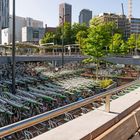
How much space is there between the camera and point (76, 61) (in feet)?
179

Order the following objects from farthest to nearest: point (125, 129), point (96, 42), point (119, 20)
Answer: point (119, 20) → point (96, 42) → point (125, 129)

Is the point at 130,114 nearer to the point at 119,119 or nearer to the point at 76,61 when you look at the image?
the point at 119,119

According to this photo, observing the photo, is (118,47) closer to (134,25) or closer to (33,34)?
(33,34)

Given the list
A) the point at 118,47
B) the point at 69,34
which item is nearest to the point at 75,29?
the point at 69,34

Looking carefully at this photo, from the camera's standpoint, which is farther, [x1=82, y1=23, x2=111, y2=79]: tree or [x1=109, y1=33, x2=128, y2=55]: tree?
[x1=109, y1=33, x2=128, y2=55]: tree

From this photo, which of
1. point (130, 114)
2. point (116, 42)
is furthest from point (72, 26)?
point (130, 114)

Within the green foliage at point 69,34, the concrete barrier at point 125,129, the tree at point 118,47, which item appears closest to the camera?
the concrete barrier at point 125,129

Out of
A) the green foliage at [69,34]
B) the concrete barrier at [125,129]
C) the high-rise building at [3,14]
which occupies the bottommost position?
the concrete barrier at [125,129]

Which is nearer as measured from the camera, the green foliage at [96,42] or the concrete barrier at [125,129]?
the concrete barrier at [125,129]

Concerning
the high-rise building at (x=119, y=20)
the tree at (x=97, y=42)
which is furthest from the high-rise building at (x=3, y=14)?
the high-rise building at (x=119, y=20)

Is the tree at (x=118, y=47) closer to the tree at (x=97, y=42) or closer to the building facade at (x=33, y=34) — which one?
the tree at (x=97, y=42)

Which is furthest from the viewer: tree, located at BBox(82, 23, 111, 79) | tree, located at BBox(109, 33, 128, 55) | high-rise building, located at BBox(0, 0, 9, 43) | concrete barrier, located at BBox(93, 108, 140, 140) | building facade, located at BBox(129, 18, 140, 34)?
building facade, located at BBox(129, 18, 140, 34)

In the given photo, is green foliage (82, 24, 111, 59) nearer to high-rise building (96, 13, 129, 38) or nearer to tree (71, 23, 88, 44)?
tree (71, 23, 88, 44)

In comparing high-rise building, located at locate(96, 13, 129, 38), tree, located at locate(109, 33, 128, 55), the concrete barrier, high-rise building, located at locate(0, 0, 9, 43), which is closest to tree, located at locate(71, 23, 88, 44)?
high-rise building, located at locate(0, 0, 9, 43)
